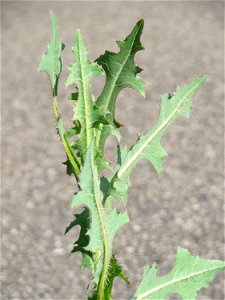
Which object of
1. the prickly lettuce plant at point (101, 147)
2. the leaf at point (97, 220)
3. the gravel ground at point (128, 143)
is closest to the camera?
the leaf at point (97, 220)

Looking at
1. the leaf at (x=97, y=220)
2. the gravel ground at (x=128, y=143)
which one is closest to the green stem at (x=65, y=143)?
the leaf at (x=97, y=220)

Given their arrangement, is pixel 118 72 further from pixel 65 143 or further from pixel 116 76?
pixel 65 143

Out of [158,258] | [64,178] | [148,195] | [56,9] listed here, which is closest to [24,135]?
[64,178]

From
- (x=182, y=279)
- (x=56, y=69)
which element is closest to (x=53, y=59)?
(x=56, y=69)

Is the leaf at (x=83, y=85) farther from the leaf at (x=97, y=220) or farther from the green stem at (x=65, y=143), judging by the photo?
the leaf at (x=97, y=220)

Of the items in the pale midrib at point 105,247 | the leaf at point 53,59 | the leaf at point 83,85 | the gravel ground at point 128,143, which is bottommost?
the pale midrib at point 105,247

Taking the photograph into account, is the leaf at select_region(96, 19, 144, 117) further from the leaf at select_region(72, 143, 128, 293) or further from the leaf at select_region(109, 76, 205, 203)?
the leaf at select_region(72, 143, 128, 293)

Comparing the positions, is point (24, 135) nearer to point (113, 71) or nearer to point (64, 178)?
point (64, 178)

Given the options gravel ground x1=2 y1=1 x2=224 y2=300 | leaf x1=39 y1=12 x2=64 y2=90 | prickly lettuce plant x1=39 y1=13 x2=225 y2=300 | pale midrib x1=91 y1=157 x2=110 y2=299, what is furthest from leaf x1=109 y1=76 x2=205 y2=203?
gravel ground x1=2 y1=1 x2=224 y2=300
